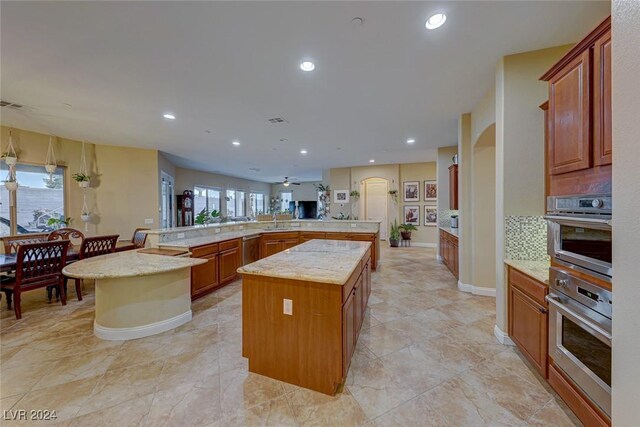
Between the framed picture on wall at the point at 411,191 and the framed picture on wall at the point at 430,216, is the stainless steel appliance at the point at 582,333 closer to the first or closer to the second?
the framed picture on wall at the point at 430,216

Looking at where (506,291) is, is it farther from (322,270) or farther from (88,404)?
(88,404)

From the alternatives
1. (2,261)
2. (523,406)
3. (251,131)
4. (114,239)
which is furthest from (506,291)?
(2,261)

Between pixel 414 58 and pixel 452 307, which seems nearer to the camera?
pixel 414 58

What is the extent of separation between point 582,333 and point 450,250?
3.72 m

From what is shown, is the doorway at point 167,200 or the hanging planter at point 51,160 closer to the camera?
the hanging planter at point 51,160

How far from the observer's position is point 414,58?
249cm

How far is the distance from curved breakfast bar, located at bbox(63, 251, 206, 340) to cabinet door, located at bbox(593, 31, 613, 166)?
3515 mm

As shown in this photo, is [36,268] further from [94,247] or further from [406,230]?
[406,230]

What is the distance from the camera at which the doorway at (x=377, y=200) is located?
363 inches

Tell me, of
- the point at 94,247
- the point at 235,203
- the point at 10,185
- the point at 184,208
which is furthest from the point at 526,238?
the point at 235,203

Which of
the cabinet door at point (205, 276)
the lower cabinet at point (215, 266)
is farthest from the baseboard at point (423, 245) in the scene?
the cabinet door at point (205, 276)

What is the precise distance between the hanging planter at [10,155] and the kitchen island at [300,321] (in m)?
5.42

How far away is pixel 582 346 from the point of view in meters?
1.52

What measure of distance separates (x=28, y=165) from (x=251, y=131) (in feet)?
14.5
